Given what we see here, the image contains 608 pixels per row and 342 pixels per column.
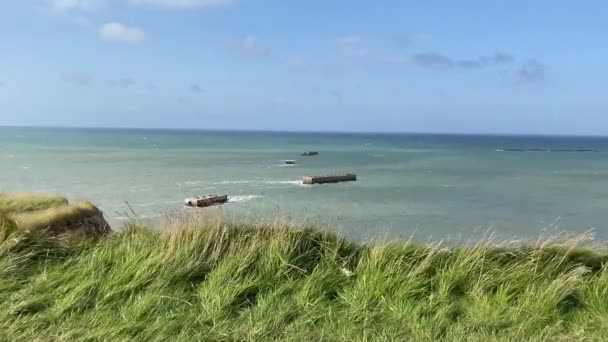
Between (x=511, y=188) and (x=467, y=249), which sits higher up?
(x=467, y=249)

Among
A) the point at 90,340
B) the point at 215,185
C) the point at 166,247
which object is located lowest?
the point at 215,185

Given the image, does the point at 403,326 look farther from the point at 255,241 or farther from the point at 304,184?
the point at 304,184

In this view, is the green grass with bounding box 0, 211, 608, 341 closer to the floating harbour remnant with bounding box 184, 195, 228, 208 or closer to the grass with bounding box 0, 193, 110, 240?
the grass with bounding box 0, 193, 110, 240

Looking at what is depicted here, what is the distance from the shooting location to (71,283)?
4.64m

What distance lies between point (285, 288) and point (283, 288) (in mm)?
20

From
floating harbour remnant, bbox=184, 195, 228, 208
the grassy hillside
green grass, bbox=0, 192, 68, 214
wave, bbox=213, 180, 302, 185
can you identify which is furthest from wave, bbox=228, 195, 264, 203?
the grassy hillside

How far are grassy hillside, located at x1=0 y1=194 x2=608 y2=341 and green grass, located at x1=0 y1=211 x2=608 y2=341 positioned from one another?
0.04 ft

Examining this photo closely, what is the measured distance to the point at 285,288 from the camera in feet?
15.8

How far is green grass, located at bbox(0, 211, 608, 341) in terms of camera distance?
4047 mm

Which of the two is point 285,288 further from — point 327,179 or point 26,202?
point 327,179

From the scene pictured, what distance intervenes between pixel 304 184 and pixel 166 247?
50.2 meters

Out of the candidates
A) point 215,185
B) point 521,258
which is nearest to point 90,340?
point 521,258

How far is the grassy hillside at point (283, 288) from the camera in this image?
4051 millimetres

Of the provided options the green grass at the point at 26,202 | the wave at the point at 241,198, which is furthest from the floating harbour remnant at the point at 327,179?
the green grass at the point at 26,202
